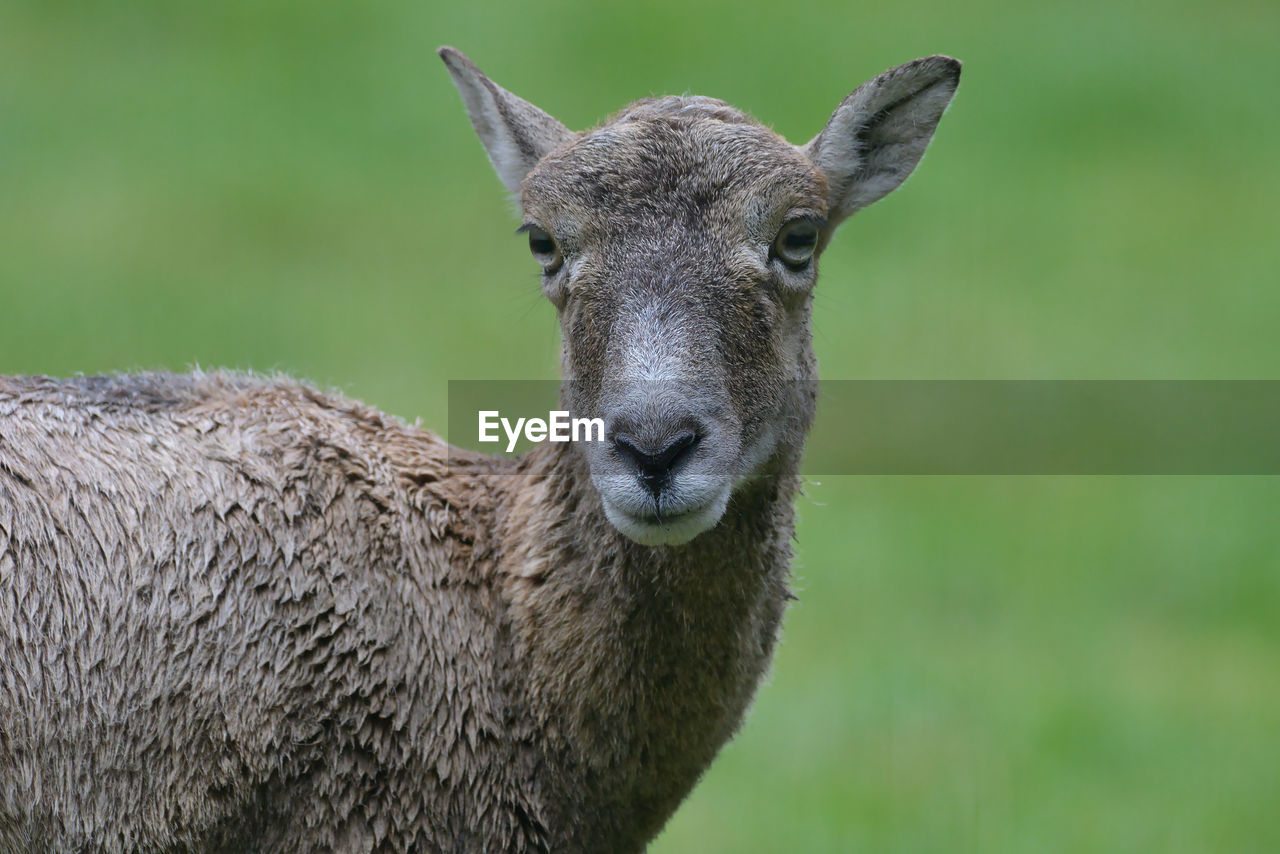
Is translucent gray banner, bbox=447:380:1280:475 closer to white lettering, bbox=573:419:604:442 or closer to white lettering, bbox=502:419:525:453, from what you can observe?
white lettering, bbox=502:419:525:453

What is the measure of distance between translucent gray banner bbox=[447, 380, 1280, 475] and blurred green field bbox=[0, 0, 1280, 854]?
33cm

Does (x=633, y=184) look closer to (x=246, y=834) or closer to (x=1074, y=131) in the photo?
(x=246, y=834)

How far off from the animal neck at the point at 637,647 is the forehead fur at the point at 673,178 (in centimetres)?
116

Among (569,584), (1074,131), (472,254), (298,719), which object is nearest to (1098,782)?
(569,584)

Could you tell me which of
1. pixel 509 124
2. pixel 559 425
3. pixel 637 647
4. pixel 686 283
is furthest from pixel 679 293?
pixel 509 124

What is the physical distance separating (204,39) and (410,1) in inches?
153

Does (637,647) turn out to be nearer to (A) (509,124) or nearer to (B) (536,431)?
(B) (536,431)

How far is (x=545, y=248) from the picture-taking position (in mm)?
7059

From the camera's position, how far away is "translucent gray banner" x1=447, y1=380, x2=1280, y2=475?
2019cm

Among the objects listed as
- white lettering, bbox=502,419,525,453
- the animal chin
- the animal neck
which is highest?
white lettering, bbox=502,419,525,453

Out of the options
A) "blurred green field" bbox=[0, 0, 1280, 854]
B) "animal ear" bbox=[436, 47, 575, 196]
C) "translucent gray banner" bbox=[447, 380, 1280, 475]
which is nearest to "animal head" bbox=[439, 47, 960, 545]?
"animal ear" bbox=[436, 47, 575, 196]

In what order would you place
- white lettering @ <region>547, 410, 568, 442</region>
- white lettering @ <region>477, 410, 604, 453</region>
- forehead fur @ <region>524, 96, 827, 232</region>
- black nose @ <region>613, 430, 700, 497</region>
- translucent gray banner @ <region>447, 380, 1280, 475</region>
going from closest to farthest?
black nose @ <region>613, 430, 700, 497</region>, white lettering @ <region>477, 410, 604, 453</region>, forehead fur @ <region>524, 96, 827, 232</region>, white lettering @ <region>547, 410, 568, 442</region>, translucent gray banner @ <region>447, 380, 1280, 475</region>

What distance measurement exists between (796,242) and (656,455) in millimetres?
1430

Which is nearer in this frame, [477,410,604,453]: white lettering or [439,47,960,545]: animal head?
[439,47,960,545]: animal head
